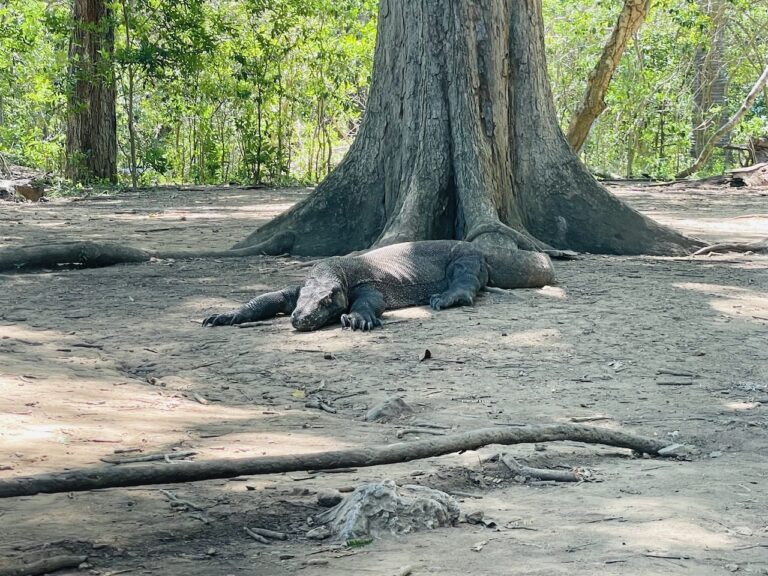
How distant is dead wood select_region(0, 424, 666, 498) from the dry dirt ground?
0.11 meters

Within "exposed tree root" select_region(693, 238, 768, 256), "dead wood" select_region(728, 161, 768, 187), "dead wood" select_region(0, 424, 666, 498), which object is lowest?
"dead wood" select_region(0, 424, 666, 498)

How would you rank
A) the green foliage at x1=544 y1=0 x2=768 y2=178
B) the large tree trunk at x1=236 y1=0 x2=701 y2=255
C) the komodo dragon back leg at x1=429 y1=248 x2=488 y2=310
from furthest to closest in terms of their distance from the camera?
the green foliage at x1=544 y1=0 x2=768 y2=178 → the large tree trunk at x1=236 y1=0 x2=701 y2=255 → the komodo dragon back leg at x1=429 y1=248 x2=488 y2=310

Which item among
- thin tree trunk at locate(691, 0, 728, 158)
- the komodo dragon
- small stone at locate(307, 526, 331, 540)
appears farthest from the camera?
thin tree trunk at locate(691, 0, 728, 158)

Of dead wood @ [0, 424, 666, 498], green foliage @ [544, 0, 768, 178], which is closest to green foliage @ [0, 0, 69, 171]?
green foliage @ [544, 0, 768, 178]

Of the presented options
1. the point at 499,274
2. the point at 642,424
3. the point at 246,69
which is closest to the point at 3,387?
the point at 642,424

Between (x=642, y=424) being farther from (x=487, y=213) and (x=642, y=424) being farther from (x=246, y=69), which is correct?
(x=246, y=69)

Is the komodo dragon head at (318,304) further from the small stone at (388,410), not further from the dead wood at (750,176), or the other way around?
the dead wood at (750,176)

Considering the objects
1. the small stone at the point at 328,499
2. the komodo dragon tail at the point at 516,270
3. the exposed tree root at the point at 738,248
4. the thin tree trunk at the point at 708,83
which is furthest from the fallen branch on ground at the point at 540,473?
the thin tree trunk at the point at 708,83

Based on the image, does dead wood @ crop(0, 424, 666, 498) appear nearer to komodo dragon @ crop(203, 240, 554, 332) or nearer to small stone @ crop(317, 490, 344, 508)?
small stone @ crop(317, 490, 344, 508)

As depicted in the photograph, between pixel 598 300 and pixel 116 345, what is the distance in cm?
301

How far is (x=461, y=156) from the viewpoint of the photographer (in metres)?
7.97

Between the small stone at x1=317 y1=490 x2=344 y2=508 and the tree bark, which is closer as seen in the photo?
the small stone at x1=317 y1=490 x2=344 y2=508

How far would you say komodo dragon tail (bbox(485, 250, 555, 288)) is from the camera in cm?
699

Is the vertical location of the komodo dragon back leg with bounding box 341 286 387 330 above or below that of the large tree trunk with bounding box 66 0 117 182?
below
